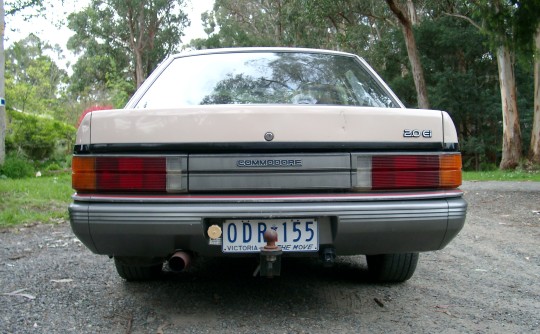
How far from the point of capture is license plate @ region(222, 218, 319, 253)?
2.67 meters

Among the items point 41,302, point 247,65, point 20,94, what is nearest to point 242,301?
point 41,302

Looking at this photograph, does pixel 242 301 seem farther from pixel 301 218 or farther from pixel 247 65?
pixel 247 65

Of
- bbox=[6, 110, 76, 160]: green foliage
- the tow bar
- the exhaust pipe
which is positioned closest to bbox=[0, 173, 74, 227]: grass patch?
the exhaust pipe

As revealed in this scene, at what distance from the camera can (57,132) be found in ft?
48.5

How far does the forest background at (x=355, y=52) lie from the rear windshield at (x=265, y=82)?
6.86m

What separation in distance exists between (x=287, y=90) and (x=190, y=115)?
87 cm

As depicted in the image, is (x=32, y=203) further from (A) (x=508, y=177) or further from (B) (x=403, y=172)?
(A) (x=508, y=177)

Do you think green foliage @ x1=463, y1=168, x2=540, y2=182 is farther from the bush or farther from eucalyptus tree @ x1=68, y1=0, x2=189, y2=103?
eucalyptus tree @ x1=68, y1=0, x2=189, y2=103

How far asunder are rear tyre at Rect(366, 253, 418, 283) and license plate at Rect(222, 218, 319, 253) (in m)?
0.97

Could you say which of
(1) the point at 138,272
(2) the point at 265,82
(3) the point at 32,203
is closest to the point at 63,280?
(1) the point at 138,272

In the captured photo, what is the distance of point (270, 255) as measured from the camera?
102 inches

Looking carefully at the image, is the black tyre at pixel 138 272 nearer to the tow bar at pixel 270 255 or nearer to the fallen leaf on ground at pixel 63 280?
the fallen leaf on ground at pixel 63 280

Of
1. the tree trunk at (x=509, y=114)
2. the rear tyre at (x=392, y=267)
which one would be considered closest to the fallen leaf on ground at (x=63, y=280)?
the rear tyre at (x=392, y=267)

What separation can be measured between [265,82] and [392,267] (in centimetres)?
144
